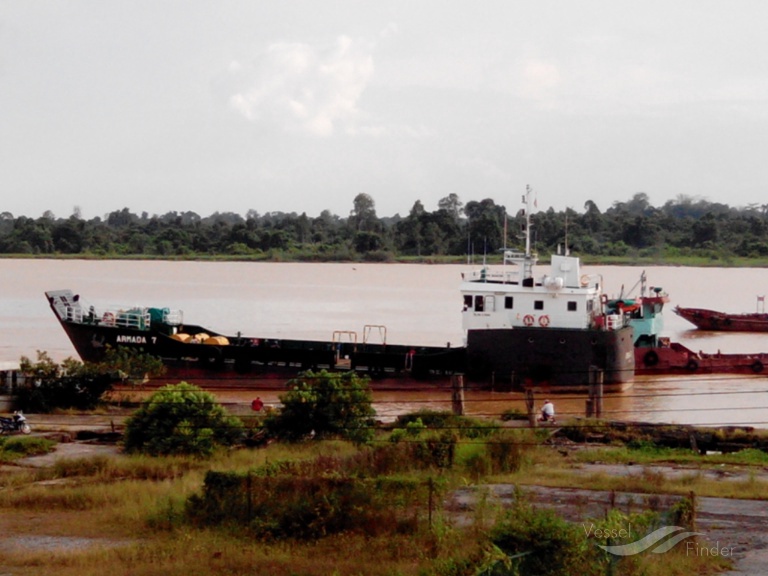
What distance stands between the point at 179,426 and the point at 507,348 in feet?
46.9

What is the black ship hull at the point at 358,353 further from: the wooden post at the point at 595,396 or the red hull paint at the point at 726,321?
the red hull paint at the point at 726,321

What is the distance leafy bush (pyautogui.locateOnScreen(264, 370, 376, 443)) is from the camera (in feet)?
76.4

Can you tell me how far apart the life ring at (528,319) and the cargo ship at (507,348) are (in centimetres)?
3

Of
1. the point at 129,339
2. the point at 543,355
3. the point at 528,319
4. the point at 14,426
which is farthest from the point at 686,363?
the point at 14,426

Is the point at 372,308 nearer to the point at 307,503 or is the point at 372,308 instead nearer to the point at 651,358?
the point at 651,358

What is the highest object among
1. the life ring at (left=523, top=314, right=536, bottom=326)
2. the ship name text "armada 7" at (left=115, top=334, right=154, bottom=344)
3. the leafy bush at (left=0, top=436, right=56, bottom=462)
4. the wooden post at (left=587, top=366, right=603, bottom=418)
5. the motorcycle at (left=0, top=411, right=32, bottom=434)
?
the life ring at (left=523, top=314, right=536, bottom=326)

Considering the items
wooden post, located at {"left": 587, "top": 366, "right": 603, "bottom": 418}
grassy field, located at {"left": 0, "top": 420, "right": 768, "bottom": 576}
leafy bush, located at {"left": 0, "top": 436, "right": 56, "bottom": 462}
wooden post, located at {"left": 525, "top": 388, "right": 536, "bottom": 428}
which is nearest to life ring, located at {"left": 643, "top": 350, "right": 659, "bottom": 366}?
wooden post, located at {"left": 587, "top": 366, "right": 603, "bottom": 418}

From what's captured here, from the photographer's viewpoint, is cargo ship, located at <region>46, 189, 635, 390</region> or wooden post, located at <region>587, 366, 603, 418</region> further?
cargo ship, located at <region>46, 189, 635, 390</region>

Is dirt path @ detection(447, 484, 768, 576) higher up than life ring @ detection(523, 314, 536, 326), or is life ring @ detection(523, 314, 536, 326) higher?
life ring @ detection(523, 314, 536, 326)

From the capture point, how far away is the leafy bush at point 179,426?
2234cm

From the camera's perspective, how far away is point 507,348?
3422 cm

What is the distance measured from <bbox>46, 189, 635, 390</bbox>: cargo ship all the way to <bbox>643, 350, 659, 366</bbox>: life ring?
375 cm

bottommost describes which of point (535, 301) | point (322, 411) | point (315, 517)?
point (315, 517)

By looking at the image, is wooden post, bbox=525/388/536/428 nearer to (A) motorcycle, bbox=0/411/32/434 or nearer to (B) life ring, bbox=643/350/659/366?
(A) motorcycle, bbox=0/411/32/434
